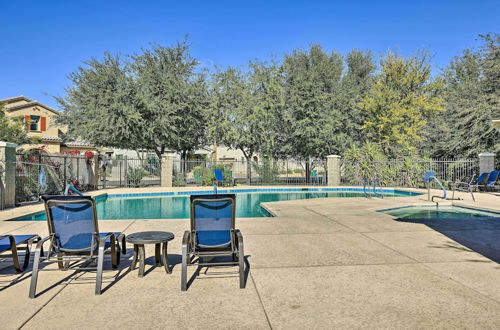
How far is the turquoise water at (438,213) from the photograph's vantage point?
33.6ft

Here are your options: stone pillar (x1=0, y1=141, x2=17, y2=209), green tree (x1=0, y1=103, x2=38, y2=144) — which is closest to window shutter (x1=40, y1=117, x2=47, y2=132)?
green tree (x1=0, y1=103, x2=38, y2=144)

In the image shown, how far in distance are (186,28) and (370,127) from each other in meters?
15.1

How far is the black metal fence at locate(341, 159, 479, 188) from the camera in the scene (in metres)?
20.0

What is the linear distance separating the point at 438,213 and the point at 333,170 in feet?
39.2

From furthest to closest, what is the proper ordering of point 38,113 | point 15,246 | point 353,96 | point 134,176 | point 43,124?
point 38,113 → point 43,124 → point 353,96 → point 134,176 → point 15,246

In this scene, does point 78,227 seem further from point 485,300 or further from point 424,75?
point 424,75

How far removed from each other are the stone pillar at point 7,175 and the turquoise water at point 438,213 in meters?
11.6

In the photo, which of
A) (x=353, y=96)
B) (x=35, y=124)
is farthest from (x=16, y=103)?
(x=353, y=96)

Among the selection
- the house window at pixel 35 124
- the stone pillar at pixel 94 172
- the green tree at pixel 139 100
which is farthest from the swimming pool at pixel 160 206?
Answer: the house window at pixel 35 124

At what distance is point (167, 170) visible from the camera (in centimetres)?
2214

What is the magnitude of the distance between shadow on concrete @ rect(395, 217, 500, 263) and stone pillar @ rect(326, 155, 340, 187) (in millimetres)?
13743

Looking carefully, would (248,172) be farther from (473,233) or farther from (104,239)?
(104,239)

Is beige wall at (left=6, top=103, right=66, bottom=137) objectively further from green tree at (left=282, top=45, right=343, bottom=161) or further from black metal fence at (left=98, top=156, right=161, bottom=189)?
green tree at (left=282, top=45, right=343, bottom=161)

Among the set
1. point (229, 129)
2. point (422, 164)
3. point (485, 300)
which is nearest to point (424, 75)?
point (422, 164)
